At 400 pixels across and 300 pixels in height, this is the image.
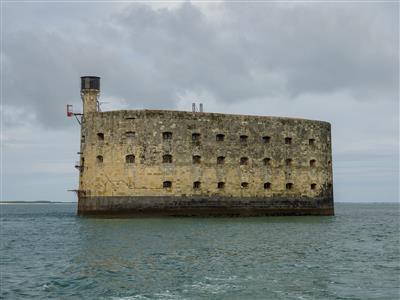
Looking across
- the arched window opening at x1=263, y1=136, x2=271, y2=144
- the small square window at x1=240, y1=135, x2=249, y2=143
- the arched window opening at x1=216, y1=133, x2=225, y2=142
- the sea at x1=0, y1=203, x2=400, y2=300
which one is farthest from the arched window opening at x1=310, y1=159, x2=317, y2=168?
the sea at x1=0, y1=203, x2=400, y2=300

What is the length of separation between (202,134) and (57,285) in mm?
17219

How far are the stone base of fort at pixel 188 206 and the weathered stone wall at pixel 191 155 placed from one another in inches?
7.6

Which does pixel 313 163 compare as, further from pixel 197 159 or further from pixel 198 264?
pixel 198 264

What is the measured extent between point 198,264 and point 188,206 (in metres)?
14.1

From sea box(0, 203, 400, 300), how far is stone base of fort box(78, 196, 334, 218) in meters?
4.23

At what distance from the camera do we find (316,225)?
25.3 m

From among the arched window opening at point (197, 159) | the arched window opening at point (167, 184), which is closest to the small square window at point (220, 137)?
the arched window opening at point (197, 159)

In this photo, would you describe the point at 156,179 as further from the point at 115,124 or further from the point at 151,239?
the point at 151,239

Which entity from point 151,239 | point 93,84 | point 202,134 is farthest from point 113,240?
point 93,84

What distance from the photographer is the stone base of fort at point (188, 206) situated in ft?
88.2

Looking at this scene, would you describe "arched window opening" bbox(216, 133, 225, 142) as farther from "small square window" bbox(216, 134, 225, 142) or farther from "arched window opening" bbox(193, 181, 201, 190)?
"arched window opening" bbox(193, 181, 201, 190)

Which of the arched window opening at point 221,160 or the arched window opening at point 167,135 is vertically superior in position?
the arched window opening at point 167,135

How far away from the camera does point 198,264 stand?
13328 mm

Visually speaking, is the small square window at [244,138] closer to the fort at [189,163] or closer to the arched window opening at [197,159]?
the fort at [189,163]
